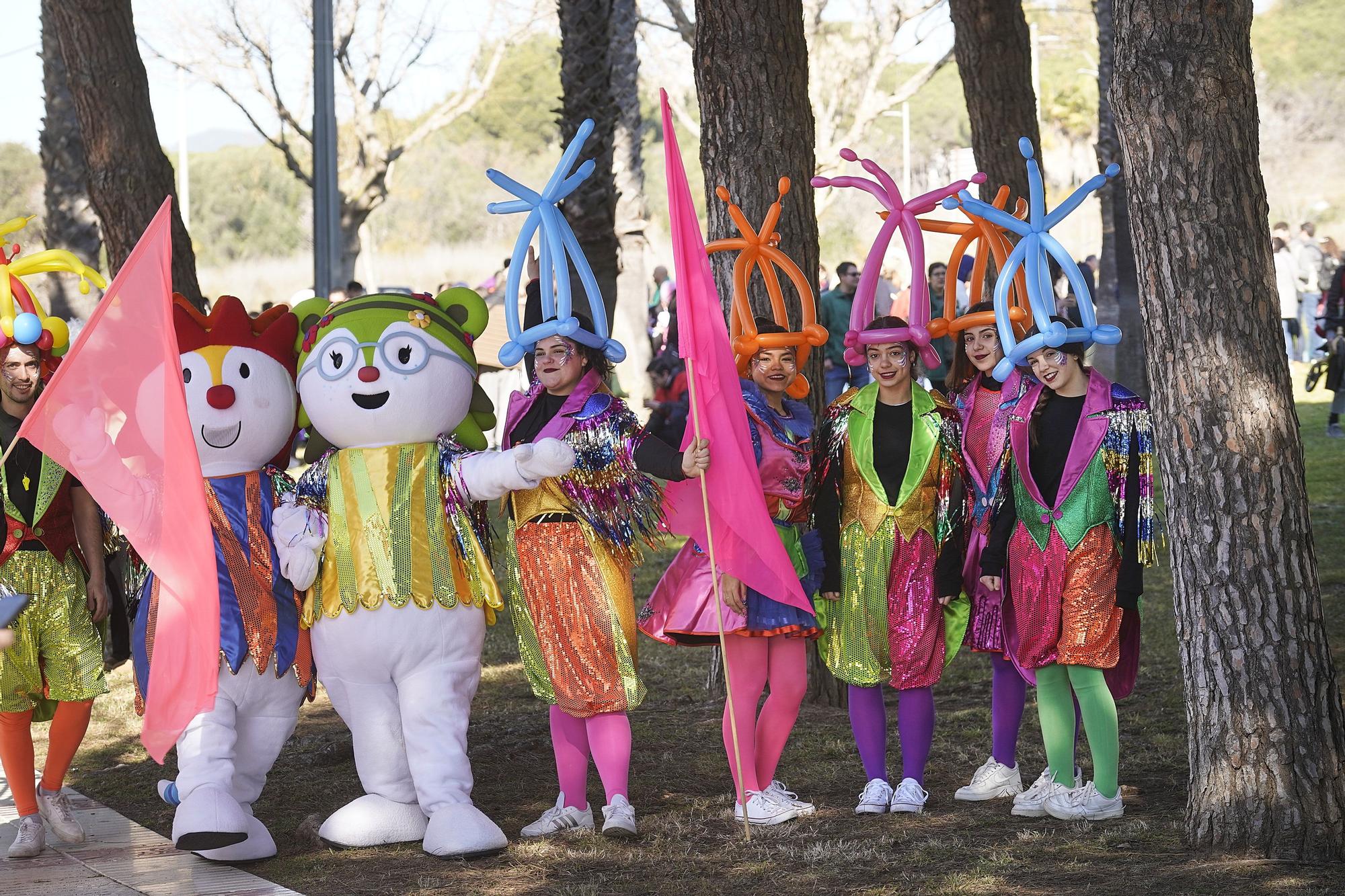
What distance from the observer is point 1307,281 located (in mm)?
18328

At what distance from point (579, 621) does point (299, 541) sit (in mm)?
917

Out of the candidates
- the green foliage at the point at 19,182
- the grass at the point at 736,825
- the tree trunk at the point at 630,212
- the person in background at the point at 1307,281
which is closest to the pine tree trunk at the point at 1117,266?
the person in background at the point at 1307,281

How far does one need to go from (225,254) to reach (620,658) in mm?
43342

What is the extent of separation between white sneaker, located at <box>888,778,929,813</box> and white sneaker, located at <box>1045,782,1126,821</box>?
0.41m

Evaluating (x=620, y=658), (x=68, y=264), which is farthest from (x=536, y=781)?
(x=68, y=264)

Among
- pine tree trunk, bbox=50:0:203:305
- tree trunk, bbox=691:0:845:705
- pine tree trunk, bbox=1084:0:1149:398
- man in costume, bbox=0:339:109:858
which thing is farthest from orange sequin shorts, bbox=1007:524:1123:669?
pine tree trunk, bbox=1084:0:1149:398

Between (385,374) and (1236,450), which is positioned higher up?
(385,374)

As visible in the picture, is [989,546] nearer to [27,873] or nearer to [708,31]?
[708,31]

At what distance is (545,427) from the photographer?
502 cm

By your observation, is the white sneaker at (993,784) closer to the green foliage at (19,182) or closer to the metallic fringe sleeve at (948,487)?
the metallic fringe sleeve at (948,487)

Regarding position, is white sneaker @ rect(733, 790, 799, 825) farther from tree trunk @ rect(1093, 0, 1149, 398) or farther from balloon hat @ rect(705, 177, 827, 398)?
tree trunk @ rect(1093, 0, 1149, 398)

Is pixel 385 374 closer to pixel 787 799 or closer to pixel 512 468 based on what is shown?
pixel 512 468

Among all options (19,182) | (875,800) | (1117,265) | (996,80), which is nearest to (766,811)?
(875,800)

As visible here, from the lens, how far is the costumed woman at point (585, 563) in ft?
16.2
